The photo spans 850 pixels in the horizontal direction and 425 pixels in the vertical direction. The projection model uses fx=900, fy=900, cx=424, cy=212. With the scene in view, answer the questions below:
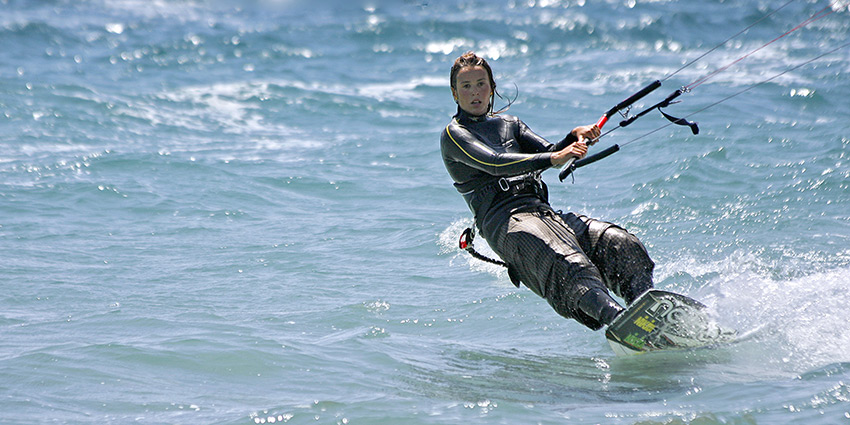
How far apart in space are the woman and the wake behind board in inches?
4.0

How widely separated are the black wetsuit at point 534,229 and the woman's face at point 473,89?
0.07 m

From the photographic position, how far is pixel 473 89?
5.34m

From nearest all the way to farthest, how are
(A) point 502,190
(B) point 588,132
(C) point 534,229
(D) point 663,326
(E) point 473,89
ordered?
(D) point 663,326
(C) point 534,229
(B) point 588,132
(A) point 502,190
(E) point 473,89

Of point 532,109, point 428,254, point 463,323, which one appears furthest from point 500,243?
point 532,109

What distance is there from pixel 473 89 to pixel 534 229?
3.19ft

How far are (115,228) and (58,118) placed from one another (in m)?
5.58

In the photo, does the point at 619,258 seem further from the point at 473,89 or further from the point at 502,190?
the point at 473,89

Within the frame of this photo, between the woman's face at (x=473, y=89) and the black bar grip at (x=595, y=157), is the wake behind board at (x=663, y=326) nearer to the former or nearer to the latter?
the black bar grip at (x=595, y=157)

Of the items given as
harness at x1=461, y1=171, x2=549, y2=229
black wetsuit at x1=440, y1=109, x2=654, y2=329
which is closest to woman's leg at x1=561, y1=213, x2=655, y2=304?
black wetsuit at x1=440, y1=109, x2=654, y2=329

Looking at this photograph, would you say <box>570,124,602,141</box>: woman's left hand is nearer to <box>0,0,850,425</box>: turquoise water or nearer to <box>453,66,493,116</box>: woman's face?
<box>453,66,493,116</box>: woman's face

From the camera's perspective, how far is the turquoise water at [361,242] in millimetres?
4359

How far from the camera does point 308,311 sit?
593cm

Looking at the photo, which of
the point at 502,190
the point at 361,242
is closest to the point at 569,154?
the point at 502,190

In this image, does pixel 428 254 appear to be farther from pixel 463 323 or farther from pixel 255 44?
pixel 255 44
